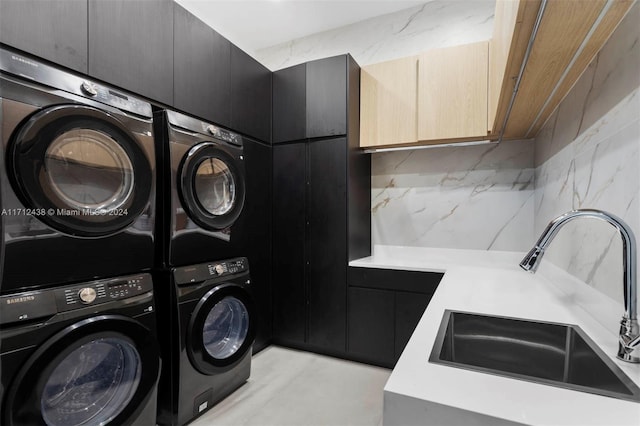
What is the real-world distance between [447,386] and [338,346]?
210 cm

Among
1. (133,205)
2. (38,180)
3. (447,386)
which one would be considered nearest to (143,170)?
(133,205)

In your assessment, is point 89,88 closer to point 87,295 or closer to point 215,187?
point 215,187

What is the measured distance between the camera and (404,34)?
9.46 ft

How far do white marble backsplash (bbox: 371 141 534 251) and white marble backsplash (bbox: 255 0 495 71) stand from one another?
3.15ft

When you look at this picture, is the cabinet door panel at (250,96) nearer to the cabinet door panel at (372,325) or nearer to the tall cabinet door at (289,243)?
the tall cabinet door at (289,243)

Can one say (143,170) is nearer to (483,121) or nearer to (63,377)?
(63,377)

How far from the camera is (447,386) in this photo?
0.61 m

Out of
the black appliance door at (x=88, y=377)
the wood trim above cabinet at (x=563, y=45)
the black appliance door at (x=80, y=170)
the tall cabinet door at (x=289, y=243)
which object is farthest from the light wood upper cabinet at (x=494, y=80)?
the black appliance door at (x=88, y=377)

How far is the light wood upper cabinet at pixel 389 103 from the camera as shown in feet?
8.27

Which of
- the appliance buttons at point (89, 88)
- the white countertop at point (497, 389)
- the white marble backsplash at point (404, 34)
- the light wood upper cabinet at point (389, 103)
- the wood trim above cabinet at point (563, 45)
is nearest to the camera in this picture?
the white countertop at point (497, 389)

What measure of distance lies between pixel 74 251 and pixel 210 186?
0.81 metres

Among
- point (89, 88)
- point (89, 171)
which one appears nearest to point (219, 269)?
point (89, 171)

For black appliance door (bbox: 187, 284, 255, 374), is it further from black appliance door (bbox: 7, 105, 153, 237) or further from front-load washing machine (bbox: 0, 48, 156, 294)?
black appliance door (bbox: 7, 105, 153, 237)

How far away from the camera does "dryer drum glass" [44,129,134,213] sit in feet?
4.13
